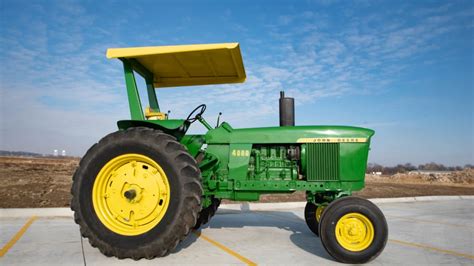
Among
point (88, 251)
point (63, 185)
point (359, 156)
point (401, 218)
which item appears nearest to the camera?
point (88, 251)

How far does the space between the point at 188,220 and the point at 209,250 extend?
2.63ft

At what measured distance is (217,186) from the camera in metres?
4.96

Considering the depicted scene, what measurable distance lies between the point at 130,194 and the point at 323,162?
2672mm

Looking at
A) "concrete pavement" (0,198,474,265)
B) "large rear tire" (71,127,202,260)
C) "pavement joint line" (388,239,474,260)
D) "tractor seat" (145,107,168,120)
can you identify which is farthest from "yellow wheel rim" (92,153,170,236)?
"pavement joint line" (388,239,474,260)

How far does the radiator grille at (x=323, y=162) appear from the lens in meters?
4.82

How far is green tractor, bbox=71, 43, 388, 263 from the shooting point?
400cm

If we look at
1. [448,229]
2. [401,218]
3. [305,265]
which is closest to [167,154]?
[305,265]

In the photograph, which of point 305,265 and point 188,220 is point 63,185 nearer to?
point 188,220

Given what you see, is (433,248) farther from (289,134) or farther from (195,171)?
(195,171)

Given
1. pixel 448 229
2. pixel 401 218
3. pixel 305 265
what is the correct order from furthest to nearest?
pixel 401 218 < pixel 448 229 < pixel 305 265

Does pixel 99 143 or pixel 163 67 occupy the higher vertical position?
pixel 163 67

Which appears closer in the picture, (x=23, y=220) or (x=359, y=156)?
(x=359, y=156)

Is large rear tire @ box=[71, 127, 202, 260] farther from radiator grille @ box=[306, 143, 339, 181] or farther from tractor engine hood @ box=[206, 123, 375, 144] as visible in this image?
radiator grille @ box=[306, 143, 339, 181]

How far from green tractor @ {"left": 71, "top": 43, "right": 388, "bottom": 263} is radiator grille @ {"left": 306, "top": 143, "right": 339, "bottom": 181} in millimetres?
14
